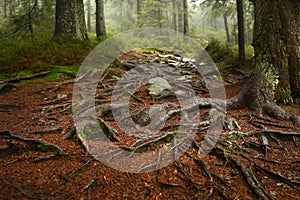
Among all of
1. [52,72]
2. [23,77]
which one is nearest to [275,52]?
[52,72]

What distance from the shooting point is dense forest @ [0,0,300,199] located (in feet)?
8.49

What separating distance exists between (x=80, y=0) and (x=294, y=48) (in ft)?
30.5

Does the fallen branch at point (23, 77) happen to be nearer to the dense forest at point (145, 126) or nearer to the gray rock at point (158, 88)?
the dense forest at point (145, 126)

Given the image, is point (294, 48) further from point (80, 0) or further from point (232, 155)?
point (80, 0)

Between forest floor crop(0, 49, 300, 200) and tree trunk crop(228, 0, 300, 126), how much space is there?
1.08 metres

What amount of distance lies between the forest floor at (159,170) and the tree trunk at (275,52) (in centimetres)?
108

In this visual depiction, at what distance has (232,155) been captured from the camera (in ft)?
10.8

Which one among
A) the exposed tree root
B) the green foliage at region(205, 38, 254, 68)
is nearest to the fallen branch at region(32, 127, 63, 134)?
the exposed tree root

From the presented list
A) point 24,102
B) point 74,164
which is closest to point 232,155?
point 74,164

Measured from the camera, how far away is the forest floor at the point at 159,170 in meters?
2.43

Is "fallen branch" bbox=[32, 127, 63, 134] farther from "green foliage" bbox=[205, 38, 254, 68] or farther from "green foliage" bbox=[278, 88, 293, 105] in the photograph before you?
"green foliage" bbox=[205, 38, 254, 68]

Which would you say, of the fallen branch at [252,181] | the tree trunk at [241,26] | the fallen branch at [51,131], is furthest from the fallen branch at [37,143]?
the tree trunk at [241,26]

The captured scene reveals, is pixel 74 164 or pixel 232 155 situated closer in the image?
pixel 74 164

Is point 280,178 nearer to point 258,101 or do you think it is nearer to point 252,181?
point 252,181
